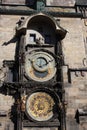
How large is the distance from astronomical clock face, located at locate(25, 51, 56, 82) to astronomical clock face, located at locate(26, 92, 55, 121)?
89 cm

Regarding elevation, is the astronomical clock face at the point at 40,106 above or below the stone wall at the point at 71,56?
below

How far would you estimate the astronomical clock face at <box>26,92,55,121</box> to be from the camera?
14.1m

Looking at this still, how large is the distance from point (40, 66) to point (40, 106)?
2.09 m

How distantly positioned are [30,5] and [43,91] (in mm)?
6106

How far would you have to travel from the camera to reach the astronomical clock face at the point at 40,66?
15086 millimetres

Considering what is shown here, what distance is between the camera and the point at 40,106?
14.3m

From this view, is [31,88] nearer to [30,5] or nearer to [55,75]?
[55,75]

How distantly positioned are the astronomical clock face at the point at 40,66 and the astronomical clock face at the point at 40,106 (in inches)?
35.2

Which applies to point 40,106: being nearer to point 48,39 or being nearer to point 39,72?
point 39,72

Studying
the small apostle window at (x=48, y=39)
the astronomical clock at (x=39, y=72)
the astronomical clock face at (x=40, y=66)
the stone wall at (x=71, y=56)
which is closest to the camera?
the astronomical clock at (x=39, y=72)

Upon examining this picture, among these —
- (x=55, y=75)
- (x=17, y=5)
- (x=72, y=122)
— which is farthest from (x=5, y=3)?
(x=72, y=122)

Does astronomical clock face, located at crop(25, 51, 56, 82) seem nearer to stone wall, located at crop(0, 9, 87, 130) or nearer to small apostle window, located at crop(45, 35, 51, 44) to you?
stone wall, located at crop(0, 9, 87, 130)

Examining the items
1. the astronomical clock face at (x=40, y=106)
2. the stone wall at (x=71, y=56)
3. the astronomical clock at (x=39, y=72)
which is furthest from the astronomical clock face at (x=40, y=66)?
the astronomical clock face at (x=40, y=106)

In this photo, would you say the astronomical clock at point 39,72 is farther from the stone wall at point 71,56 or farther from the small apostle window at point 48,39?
the stone wall at point 71,56
